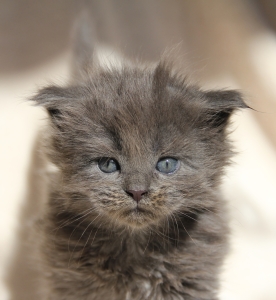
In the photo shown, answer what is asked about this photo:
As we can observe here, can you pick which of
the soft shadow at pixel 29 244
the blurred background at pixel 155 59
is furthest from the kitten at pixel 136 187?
the blurred background at pixel 155 59

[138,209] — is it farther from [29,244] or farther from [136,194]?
[29,244]

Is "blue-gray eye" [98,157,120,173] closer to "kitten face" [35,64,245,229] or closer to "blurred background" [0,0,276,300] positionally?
"kitten face" [35,64,245,229]

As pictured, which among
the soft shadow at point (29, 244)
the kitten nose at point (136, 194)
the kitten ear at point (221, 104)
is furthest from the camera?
the soft shadow at point (29, 244)

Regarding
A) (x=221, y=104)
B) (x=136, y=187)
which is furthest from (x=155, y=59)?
(x=136, y=187)

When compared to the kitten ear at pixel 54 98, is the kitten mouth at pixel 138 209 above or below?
below

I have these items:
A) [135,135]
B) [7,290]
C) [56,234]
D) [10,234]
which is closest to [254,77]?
[135,135]

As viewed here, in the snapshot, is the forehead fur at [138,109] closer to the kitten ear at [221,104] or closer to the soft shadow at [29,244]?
the kitten ear at [221,104]

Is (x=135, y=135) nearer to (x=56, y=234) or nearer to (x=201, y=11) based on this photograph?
(x=56, y=234)

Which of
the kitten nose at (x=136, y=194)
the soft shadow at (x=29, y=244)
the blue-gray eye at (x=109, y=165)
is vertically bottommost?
the soft shadow at (x=29, y=244)
